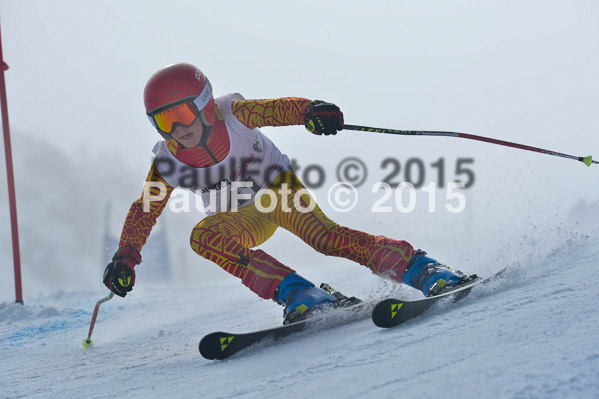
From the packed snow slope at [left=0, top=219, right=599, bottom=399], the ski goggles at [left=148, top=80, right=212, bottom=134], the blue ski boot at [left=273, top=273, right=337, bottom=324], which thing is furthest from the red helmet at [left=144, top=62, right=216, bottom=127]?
the packed snow slope at [left=0, top=219, right=599, bottom=399]

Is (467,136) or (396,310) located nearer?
(396,310)

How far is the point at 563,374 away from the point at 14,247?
498 centimetres

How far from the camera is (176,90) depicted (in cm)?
262

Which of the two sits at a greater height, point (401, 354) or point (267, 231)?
point (267, 231)

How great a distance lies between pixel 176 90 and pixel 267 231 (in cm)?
100

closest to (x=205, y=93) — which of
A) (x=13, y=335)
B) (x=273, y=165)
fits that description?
(x=273, y=165)

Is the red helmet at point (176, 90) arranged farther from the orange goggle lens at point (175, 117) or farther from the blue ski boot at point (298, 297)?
the blue ski boot at point (298, 297)

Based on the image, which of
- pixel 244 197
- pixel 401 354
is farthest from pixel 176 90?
pixel 401 354

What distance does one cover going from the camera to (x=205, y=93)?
2.74m

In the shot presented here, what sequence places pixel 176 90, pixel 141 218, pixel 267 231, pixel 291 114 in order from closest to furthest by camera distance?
pixel 176 90, pixel 291 114, pixel 141 218, pixel 267 231

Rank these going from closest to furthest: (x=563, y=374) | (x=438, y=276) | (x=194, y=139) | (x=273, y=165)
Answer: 1. (x=563, y=374)
2. (x=438, y=276)
3. (x=194, y=139)
4. (x=273, y=165)

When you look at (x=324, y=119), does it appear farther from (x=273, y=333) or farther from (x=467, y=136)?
(x=273, y=333)

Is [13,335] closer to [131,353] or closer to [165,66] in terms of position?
[131,353]

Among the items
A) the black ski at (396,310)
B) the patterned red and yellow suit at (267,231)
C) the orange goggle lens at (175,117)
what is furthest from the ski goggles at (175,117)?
the black ski at (396,310)
